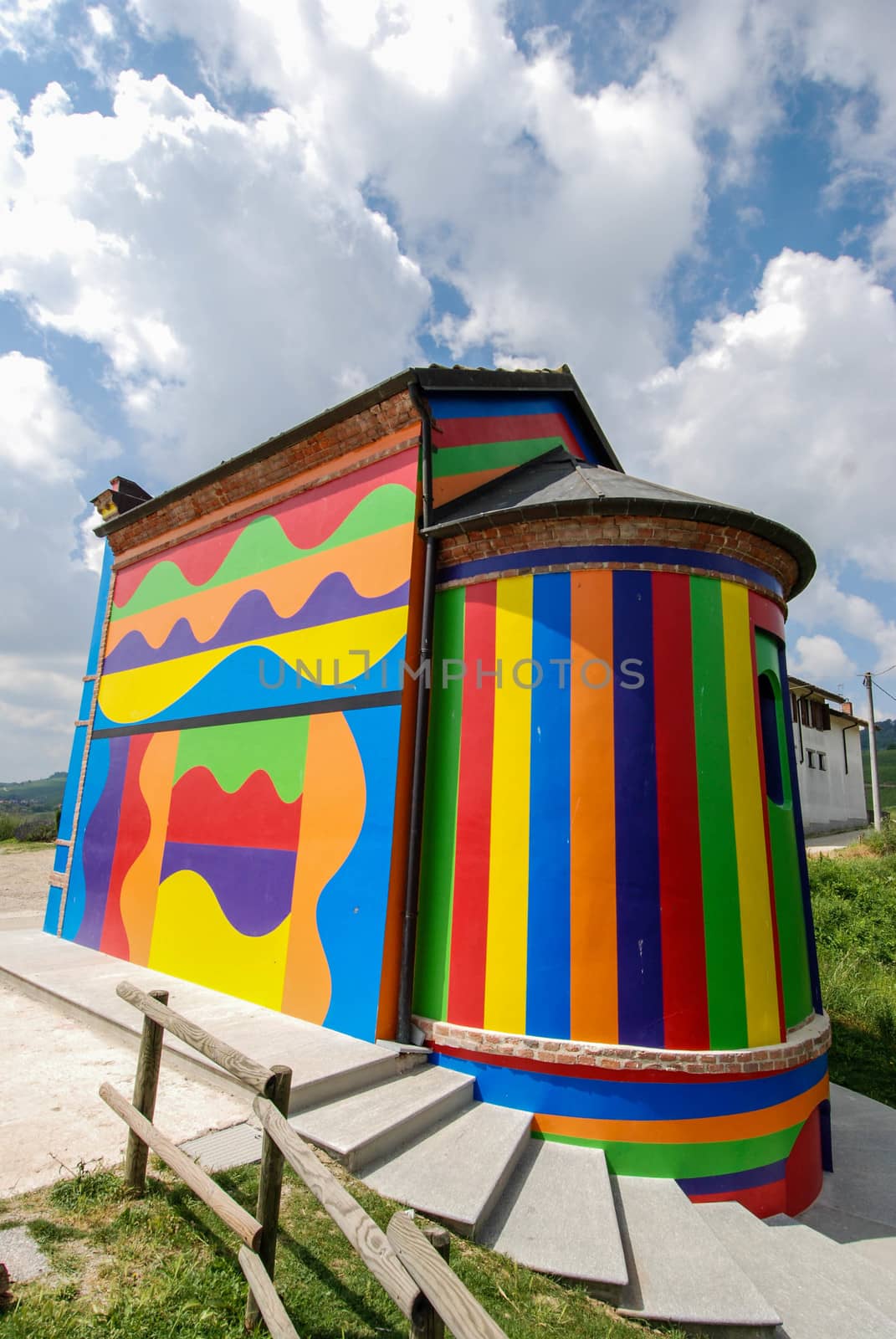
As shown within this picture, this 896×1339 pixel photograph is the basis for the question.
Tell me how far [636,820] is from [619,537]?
7.45 feet

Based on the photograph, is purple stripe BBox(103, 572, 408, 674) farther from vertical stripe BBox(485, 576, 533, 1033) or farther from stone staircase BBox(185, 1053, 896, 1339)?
stone staircase BBox(185, 1053, 896, 1339)

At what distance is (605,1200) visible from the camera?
4.32m

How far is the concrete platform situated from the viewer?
A: 5098mm

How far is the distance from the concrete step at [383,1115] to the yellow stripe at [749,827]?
7.29ft

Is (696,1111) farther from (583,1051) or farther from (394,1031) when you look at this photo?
(394,1031)

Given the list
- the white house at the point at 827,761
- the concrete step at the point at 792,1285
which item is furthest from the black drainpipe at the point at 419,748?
the white house at the point at 827,761

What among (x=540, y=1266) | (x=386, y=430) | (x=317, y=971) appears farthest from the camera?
(x=386, y=430)

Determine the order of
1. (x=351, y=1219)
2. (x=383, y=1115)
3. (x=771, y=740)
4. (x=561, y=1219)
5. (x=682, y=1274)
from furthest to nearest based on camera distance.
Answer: (x=771, y=740) < (x=383, y=1115) < (x=561, y=1219) < (x=682, y=1274) < (x=351, y=1219)

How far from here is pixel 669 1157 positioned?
16.2 feet

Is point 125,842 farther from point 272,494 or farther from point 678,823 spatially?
point 678,823

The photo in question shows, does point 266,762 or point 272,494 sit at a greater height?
point 272,494

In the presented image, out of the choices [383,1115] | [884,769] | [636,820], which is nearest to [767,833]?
[636,820]

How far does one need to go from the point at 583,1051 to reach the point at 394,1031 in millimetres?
1523

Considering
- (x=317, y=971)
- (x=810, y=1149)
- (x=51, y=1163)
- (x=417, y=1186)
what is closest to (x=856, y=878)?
(x=810, y=1149)
